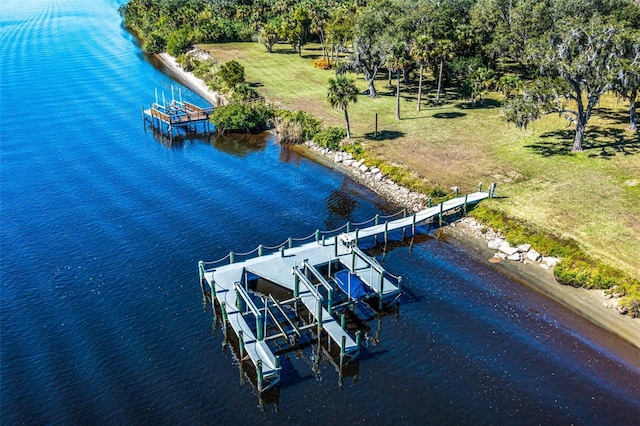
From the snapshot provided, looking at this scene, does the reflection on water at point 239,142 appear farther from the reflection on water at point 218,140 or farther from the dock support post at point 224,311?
the dock support post at point 224,311

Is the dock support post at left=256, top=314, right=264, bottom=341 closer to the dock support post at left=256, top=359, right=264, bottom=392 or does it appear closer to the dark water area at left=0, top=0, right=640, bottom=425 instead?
the dark water area at left=0, top=0, right=640, bottom=425

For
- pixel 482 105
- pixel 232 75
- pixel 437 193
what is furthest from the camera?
pixel 232 75

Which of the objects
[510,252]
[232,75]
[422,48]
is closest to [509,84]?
[422,48]

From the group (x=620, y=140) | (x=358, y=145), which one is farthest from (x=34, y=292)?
(x=620, y=140)

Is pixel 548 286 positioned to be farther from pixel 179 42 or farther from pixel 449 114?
pixel 179 42

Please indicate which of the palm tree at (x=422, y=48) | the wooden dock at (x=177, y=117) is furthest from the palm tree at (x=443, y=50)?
the wooden dock at (x=177, y=117)

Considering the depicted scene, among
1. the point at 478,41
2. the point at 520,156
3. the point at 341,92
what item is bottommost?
the point at 520,156
